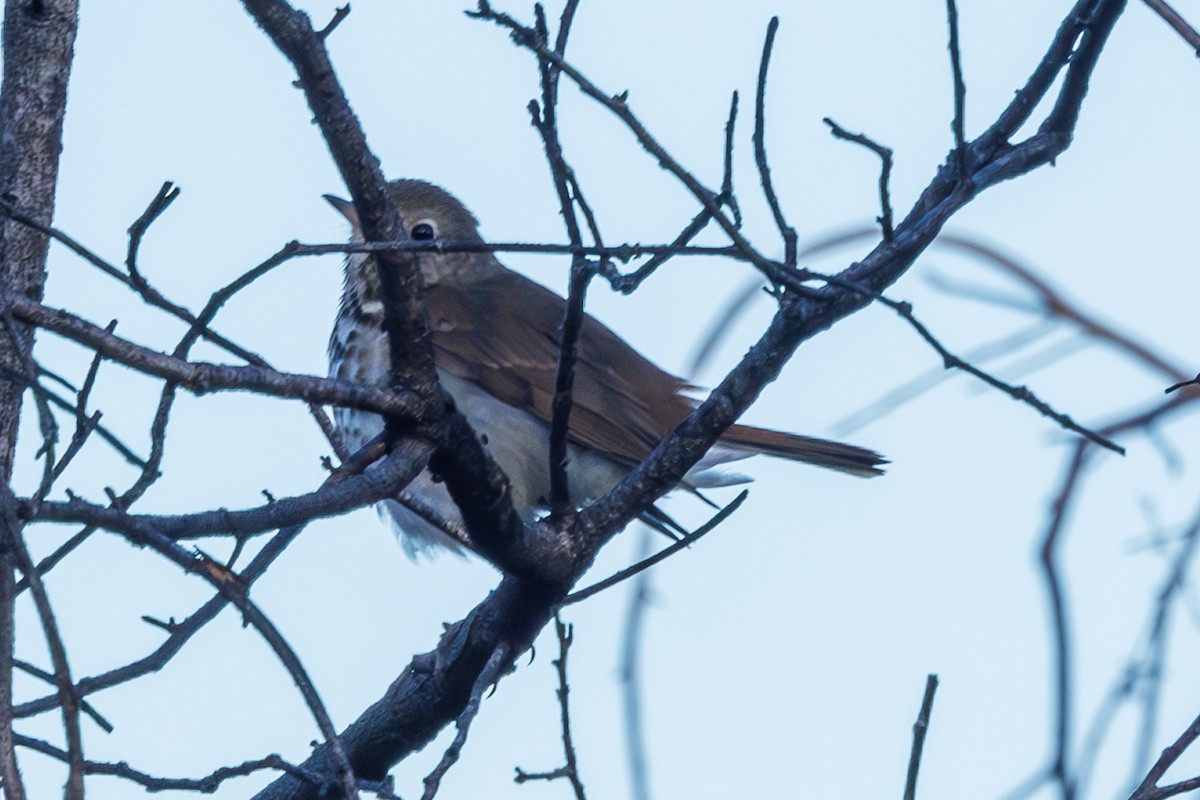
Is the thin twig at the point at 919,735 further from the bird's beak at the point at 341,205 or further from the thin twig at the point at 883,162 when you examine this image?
the bird's beak at the point at 341,205

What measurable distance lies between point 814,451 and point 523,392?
1.22 m

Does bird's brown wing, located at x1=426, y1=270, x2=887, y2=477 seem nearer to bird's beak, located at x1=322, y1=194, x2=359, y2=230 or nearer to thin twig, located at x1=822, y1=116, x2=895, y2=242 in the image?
bird's beak, located at x1=322, y1=194, x2=359, y2=230

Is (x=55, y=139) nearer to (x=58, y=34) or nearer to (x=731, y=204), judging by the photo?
(x=58, y=34)

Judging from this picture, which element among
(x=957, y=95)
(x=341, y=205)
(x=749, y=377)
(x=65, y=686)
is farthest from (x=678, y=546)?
(x=341, y=205)

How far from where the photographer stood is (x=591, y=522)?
416 cm

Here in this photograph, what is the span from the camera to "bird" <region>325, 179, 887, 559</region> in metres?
6.16

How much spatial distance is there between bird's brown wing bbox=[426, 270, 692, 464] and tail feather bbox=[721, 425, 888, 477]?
391 mm

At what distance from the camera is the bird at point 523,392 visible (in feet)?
20.2

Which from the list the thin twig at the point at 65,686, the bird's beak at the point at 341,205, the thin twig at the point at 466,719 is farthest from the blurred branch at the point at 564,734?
the bird's beak at the point at 341,205

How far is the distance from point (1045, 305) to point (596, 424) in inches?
123

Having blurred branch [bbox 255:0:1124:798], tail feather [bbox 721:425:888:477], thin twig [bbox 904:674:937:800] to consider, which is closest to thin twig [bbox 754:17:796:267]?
blurred branch [bbox 255:0:1124:798]

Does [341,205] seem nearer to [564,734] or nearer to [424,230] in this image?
[424,230]

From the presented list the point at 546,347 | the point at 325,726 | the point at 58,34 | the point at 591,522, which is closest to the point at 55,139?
the point at 58,34

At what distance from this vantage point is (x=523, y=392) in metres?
6.49
